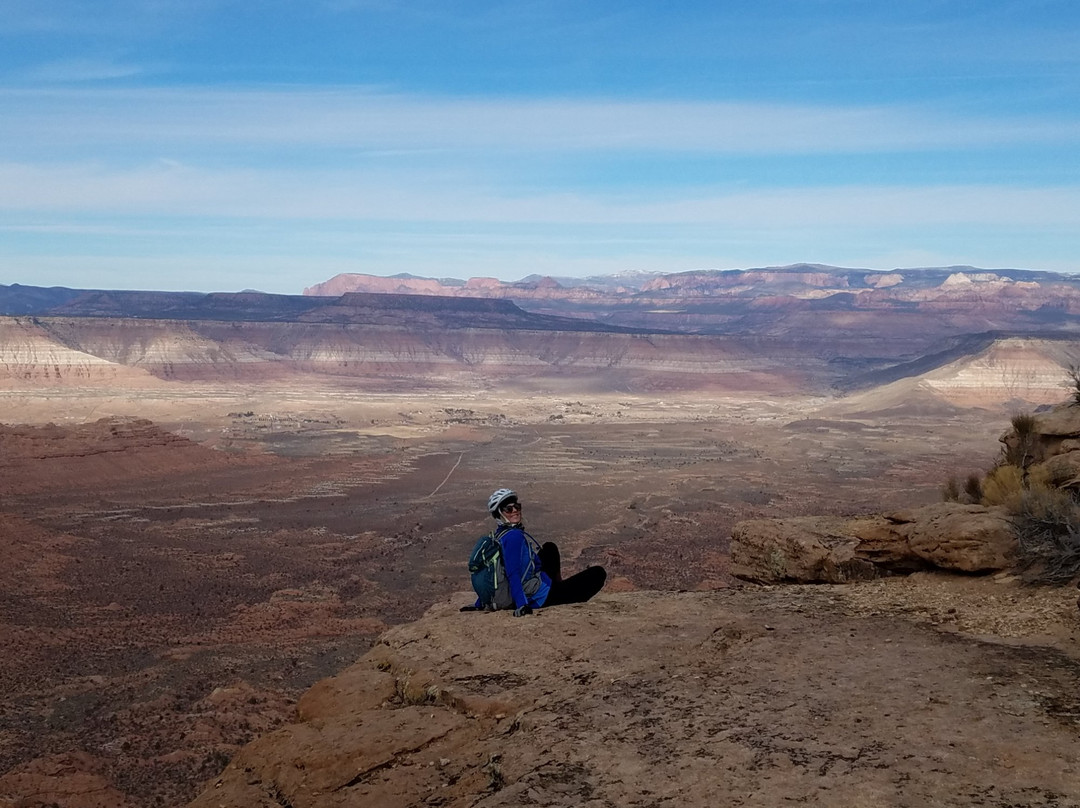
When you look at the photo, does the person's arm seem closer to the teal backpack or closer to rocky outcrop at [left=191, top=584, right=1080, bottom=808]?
the teal backpack

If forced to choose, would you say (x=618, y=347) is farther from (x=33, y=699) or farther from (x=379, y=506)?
(x=33, y=699)

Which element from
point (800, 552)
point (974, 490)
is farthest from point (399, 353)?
point (800, 552)

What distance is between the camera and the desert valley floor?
1240 centimetres

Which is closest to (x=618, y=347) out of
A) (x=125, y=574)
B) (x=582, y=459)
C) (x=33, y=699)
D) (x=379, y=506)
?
(x=582, y=459)

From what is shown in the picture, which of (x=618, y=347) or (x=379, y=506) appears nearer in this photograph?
(x=379, y=506)

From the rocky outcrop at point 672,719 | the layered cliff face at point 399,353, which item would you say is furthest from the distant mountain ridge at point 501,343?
the rocky outcrop at point 672,719

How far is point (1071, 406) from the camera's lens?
11453 mm

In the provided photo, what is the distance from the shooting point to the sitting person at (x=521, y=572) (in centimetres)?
711

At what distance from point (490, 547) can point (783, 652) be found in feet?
7.44

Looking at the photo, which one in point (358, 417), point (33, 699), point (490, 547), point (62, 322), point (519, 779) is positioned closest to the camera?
point (519, 779)

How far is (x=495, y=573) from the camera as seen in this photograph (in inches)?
287

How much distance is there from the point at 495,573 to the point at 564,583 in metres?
0.61

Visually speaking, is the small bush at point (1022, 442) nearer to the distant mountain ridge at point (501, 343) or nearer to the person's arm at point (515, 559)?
the person's arm at point (515, 559)

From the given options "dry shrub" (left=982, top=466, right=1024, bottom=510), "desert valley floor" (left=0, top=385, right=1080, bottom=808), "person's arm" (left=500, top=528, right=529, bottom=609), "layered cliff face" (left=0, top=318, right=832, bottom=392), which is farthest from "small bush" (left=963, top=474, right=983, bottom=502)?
"layered cliff face" (left=0, top=318, right=832, bottom=392)
